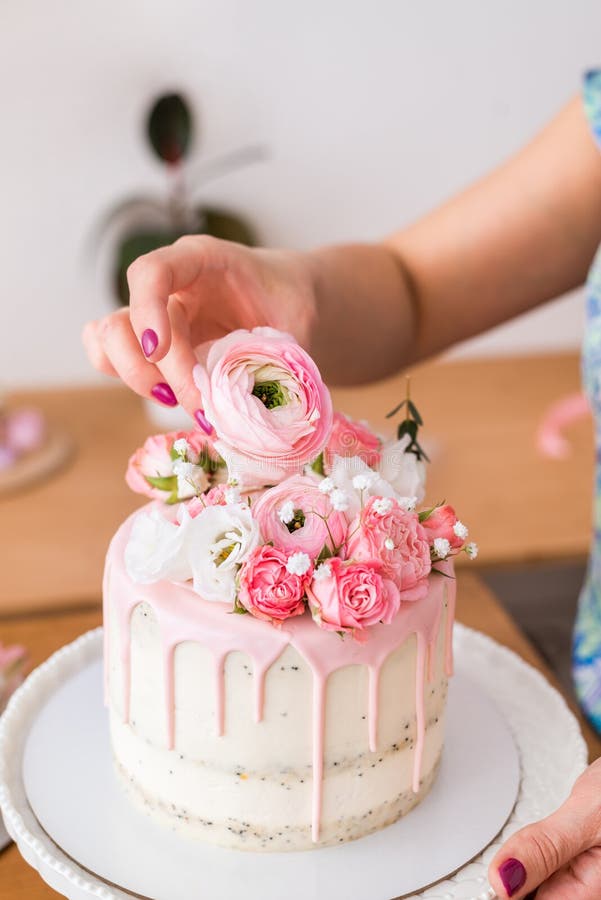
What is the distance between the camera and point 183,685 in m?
0.73

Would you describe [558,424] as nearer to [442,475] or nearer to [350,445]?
[442,475]

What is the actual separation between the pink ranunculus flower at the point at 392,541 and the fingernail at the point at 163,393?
255 mm

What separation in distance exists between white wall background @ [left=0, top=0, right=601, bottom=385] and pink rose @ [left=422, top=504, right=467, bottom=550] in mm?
1407

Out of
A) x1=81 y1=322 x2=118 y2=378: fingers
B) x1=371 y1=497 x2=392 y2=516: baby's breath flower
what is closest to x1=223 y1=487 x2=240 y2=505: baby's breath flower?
x1=371 y1=497 x2=392 y2=516: baby's breath flower

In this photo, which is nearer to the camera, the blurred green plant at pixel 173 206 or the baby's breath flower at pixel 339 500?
the baby's breath flower at pixel 339 500

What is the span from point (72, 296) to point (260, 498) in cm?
145

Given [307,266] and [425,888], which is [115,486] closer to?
[307,266]

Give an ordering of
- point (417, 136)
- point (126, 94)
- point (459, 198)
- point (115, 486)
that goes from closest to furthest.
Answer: point (459, 198), point (115, 486), point (126, 94), point (417, 136)

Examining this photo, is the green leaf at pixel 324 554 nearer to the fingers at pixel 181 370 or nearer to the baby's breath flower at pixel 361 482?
the baby's breath flower at pixel 361 482

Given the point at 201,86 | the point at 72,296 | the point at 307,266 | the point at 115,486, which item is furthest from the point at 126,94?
the point at 307,266

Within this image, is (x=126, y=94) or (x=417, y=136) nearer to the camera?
(x=126, y=94)

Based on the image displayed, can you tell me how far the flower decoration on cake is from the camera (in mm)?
688

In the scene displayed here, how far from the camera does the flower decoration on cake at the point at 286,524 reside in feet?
2.26

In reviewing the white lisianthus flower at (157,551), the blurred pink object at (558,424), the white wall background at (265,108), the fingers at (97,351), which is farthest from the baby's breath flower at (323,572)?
the white wall background at (265,108)
